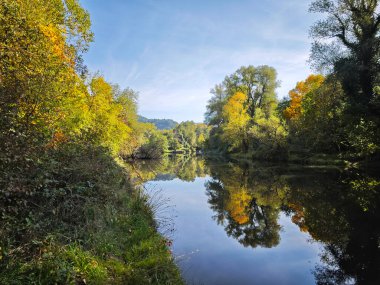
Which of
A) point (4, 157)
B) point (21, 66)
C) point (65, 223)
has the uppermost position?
point (21, 66)

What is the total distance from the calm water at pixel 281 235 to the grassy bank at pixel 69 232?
1674mm

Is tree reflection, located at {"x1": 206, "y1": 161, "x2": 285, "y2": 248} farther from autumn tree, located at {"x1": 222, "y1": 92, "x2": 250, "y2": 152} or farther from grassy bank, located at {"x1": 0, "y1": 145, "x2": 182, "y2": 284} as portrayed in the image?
autumn tree, located at {"x1": 222, "y1": 92, "x2": 250, "y2": 152}

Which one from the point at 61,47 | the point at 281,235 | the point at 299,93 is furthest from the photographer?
the point at 299,93

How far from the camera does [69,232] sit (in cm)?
581

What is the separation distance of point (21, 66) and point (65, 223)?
3510 mm

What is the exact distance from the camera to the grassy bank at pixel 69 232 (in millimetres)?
4539

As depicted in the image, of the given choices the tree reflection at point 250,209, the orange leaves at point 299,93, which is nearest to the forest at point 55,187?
the tree reflection at point 250,209

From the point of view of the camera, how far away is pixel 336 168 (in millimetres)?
27016

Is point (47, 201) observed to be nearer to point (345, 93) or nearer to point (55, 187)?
point (55, 187)

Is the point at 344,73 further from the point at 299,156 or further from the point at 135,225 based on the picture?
the point at 135,225

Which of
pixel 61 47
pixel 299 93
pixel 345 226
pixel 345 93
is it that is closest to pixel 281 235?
pixel 345 226

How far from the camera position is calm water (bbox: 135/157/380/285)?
7547 millimetres

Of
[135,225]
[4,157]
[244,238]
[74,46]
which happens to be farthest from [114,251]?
[74,46]

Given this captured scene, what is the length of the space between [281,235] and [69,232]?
7570mm
